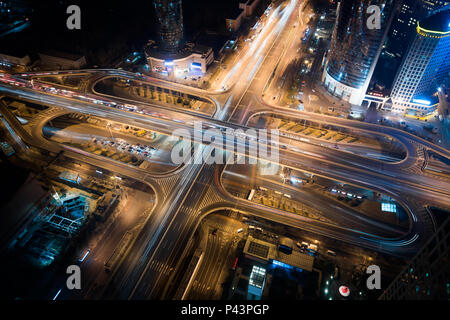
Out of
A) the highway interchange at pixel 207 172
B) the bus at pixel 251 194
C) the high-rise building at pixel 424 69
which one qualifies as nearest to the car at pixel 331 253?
the highway interchange at pixel 207 172

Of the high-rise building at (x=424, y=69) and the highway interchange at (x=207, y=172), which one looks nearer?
the highway interchange at (x=207, y=172)

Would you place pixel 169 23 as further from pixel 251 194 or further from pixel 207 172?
pixel 251 194

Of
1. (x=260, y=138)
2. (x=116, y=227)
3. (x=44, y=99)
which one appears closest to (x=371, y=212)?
(x=260, y=138)

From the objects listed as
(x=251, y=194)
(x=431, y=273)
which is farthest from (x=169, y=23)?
(x=431, y=273)

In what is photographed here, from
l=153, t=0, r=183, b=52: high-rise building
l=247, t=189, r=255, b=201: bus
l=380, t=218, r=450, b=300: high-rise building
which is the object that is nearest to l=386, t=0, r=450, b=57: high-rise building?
l=153, t=0, r=183, b=52: high-rise building

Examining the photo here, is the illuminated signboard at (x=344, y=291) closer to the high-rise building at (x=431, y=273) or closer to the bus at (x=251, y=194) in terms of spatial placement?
the high-rise building at (x=431, y=273)

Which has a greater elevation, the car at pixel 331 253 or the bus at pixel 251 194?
the bus at pixel 251 194

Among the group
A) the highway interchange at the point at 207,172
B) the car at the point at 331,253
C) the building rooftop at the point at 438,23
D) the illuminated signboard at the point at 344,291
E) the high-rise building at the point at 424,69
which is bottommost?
the car at the point at 331,253
